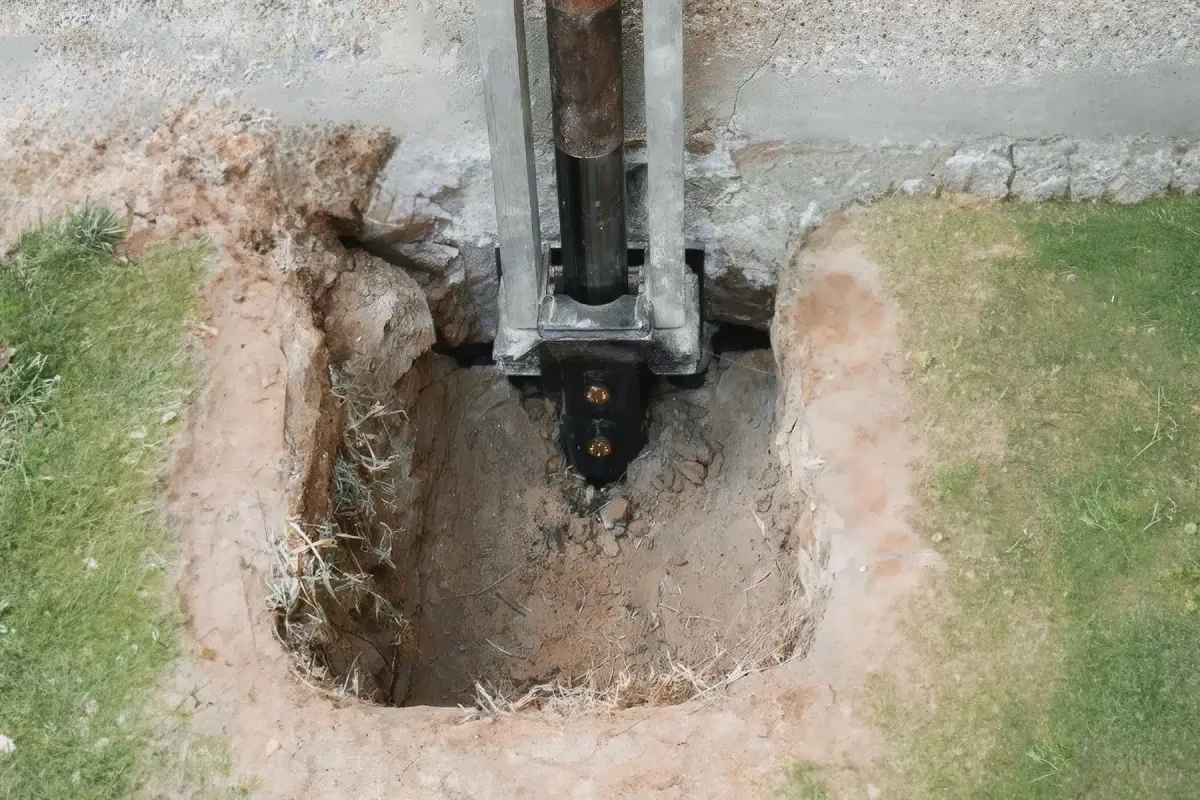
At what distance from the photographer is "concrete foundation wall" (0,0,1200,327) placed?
13.3 ft

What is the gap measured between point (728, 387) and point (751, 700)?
7.02 feet

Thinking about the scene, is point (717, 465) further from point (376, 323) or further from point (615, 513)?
point (376, 323)

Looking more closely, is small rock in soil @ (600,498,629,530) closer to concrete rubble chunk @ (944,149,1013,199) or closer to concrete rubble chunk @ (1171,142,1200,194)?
concrete rubble chunk @ (944,149,1013,199)

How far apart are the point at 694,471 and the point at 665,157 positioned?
5.56 feet

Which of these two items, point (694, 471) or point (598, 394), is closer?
point (598, 394)

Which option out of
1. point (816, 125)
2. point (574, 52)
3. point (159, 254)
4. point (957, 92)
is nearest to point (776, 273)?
point (816, 125)

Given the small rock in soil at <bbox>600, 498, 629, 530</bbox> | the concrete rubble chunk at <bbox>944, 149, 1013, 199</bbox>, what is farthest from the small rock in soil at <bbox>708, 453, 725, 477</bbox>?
the concrete rubble chunk at <bbox>944, 149, 1013, 199</bbox>

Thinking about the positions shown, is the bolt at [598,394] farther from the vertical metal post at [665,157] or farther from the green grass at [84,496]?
the green grass at [84,496]

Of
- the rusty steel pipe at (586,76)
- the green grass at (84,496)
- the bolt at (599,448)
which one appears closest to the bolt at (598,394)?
the bolt at (599,448)

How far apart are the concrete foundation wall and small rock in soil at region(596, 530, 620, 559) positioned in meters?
1.51

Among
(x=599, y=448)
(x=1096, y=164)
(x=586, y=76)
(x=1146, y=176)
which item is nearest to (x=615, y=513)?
(x=599, y=448)

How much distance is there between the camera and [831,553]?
352 centimetres

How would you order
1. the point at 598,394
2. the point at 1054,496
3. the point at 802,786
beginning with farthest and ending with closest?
the point at 598,394 < the point at 1054,496 < the point at 802,786

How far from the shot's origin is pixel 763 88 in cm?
417
